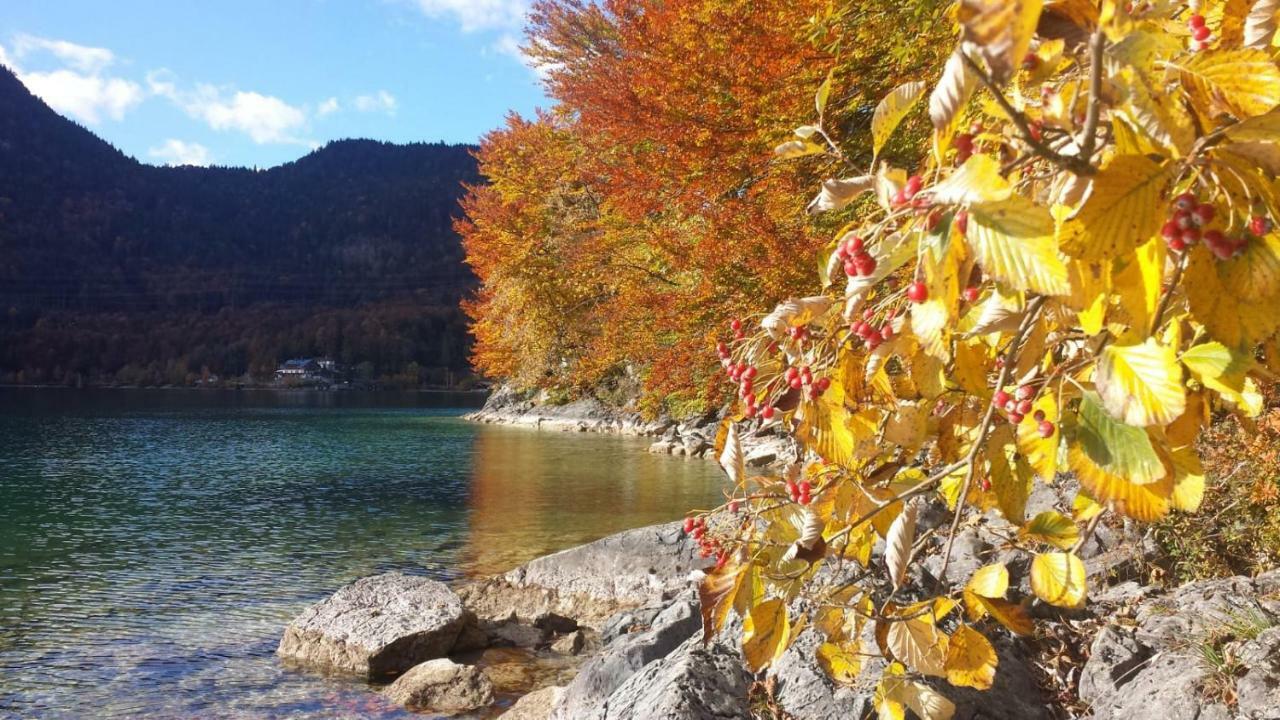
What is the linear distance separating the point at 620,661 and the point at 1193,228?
524 cm

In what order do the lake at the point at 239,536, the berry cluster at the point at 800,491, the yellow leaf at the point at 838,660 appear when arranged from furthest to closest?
1. the lake at the point at 239,536
2. the yellow leaf at the point at 838,660
3. the berry cluster at the point at 800,491

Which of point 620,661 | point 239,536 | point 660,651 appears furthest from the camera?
point 239,536

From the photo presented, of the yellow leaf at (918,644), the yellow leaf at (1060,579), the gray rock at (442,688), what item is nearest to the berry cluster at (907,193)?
the yellow leaf at (1060,579)

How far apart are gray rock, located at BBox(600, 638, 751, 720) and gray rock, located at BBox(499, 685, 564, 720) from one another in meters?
2.50

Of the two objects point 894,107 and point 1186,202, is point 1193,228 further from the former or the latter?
point 894,107

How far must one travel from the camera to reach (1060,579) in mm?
2043

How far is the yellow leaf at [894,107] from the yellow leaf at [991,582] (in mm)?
1201

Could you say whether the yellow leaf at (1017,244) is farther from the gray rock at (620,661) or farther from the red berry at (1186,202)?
the gray rock at (620,661)

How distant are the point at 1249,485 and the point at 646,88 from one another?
10.9 metres

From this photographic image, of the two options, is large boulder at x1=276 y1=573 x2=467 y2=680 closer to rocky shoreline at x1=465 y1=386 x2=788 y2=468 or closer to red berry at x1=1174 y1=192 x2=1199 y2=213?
red berry at x1=1174 y1=192 x2=1199 y2=213

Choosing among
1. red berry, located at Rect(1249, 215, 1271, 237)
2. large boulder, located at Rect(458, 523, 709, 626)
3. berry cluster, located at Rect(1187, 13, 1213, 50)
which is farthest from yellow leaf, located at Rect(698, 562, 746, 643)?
large boulder, located at Rect(458, 523, 709, 626)

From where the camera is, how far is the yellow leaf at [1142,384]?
114 centimetres

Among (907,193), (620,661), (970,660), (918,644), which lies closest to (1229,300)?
(907,193)

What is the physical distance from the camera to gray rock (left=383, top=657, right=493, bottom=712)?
761 centimetres
